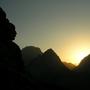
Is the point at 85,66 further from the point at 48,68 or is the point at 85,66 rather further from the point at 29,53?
the point at 29,53

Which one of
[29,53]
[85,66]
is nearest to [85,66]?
[85,66]

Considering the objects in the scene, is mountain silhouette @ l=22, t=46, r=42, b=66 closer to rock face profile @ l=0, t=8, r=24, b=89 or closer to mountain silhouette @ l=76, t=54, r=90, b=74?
mountain silhouette @ l=76, t=54, r=90, b=74

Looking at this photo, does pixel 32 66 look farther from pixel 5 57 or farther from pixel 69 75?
pixel 5 57

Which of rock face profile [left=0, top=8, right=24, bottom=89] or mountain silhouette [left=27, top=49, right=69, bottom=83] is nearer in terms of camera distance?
rock face profile [left=0, top=8, right=24, bottom=89]

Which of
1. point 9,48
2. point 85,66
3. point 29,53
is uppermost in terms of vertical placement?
point 29,53

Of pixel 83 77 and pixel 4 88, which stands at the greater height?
pixel 83 77

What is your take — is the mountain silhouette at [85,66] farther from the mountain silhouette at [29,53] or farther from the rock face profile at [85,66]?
the mountain silhouette at [29,53]

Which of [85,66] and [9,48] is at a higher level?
[85,66]

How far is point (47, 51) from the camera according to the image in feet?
391

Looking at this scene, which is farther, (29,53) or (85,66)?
(29,53)

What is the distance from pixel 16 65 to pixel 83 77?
114 feet

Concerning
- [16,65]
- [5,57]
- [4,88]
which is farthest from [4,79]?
[16,65]

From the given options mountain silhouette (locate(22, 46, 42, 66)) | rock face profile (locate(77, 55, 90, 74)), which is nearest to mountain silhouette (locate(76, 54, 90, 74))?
rock face profile (locate(77, 55, 90, 74))

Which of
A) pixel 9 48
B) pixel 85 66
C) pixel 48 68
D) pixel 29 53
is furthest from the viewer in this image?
pixel 29 53
